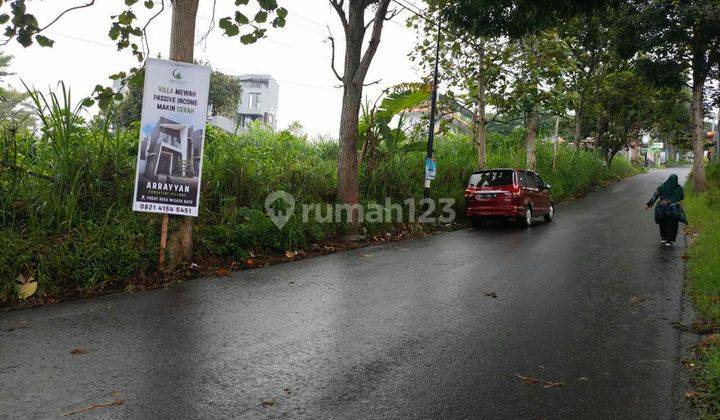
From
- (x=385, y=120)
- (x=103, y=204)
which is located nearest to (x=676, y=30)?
(x=385, y=120)

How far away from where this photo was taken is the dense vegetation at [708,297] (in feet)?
12.4

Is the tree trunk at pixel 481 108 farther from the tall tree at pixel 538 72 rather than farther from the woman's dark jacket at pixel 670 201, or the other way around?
the woman's dark jacket at pixel 670 201

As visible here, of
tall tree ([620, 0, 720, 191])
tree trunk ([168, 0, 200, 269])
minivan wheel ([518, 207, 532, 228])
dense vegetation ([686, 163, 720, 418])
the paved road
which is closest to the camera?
the paved road

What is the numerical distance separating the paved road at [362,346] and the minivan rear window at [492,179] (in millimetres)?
6415

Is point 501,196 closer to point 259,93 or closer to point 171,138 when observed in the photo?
point 171,138

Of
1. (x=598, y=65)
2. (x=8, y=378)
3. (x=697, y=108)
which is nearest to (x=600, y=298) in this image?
(x=8, y=378)

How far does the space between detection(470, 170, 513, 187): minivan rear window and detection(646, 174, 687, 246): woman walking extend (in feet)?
13.1

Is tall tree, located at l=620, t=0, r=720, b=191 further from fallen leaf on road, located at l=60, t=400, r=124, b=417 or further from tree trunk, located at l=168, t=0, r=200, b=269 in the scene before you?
fallen leaf on road, located at l=60, t=400, r=124, b=417

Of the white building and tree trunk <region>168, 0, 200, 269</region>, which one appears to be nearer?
tree trunk <region>168, 0, 200, 269</region>

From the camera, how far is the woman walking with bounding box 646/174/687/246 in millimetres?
11578

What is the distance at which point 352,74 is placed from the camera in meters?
11.6

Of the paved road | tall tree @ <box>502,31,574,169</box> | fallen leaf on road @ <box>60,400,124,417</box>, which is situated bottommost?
fallen leaf on road @ <box>60,400,124,417</box>

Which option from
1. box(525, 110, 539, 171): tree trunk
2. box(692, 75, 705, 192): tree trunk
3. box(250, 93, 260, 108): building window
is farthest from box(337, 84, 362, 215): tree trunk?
box(250, 93, 260, 108): building window

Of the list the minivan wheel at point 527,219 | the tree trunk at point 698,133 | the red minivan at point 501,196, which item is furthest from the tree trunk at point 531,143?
the minivan wheel at point 527,219
